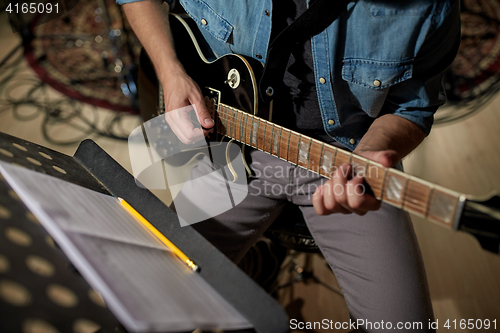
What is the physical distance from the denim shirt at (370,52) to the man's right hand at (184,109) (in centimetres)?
18

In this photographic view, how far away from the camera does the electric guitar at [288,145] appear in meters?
0.44

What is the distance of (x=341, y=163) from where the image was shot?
1.98 feet

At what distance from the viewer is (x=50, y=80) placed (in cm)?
214

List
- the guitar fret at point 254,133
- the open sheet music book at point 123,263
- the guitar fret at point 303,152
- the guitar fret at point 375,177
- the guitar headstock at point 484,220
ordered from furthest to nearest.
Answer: the guitar fret at point 254,133 → the guitar fret at point 303,152 → the guitar fret at point 375,177 → the guitar headstock at point 484,220 → the open sheet music book at point 123,263

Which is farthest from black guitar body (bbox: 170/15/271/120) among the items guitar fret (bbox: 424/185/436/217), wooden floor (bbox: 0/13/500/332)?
A: wooden floor (bbox: 0/13/500/332)

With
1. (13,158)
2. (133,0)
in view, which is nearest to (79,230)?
(13,158)

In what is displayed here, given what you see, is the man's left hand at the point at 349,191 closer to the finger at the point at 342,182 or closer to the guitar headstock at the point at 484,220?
the finger at the point at 342,182

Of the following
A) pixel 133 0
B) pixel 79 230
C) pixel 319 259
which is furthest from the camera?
pixel 319 259

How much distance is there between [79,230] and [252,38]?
0.67 metres

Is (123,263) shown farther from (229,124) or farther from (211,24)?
(211,24)

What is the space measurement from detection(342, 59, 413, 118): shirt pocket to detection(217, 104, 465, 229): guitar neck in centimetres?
24

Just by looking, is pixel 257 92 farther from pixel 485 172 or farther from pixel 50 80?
pixel 50 80

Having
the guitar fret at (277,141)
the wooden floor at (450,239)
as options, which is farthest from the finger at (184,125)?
the wooden floor at (450,239)

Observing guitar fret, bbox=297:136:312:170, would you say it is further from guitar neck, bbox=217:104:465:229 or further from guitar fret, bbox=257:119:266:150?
guitar fret, bbox=257:119:266:150
